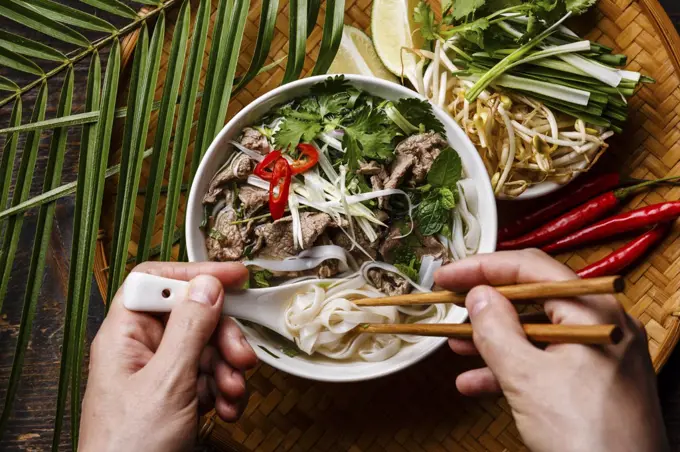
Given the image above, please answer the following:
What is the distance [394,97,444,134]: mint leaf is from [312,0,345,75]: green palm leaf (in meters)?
0.33

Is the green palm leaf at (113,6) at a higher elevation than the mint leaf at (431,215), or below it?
higher

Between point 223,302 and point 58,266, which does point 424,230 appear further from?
point 58,266

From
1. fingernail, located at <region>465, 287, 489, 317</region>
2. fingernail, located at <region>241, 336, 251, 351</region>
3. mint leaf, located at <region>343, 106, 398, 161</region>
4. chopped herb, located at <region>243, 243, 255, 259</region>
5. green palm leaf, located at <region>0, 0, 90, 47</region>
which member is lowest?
fingernail, located at <region>241, 336, 251, 351</region>

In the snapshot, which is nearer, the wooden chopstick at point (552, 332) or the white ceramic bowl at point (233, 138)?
the wooden chopstick at point (552, 332)

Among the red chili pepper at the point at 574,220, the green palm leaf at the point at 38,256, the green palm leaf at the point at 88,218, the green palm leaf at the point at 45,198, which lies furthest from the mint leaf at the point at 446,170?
the green palm leaf at the point at 38,256

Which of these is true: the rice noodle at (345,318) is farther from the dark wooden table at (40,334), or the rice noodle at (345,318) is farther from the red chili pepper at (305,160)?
the dark wooden table at (40,334)

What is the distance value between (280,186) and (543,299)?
36.9 inches

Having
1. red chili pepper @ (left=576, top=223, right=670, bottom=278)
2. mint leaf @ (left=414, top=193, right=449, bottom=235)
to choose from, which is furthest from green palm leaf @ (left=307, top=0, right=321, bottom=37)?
red chili pepper @ (left=576, top=223, right=670, bottom=278)

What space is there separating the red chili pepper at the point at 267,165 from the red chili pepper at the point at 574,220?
1.06m

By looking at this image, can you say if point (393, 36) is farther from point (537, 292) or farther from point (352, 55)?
point (537, 292)

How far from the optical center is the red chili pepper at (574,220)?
96.8 inches

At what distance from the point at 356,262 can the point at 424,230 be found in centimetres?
27

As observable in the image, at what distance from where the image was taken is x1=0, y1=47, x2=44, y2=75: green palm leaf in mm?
2340

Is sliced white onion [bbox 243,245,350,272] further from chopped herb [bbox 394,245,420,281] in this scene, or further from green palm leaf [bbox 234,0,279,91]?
green palm leaf [bbox 234,0,279,91]
